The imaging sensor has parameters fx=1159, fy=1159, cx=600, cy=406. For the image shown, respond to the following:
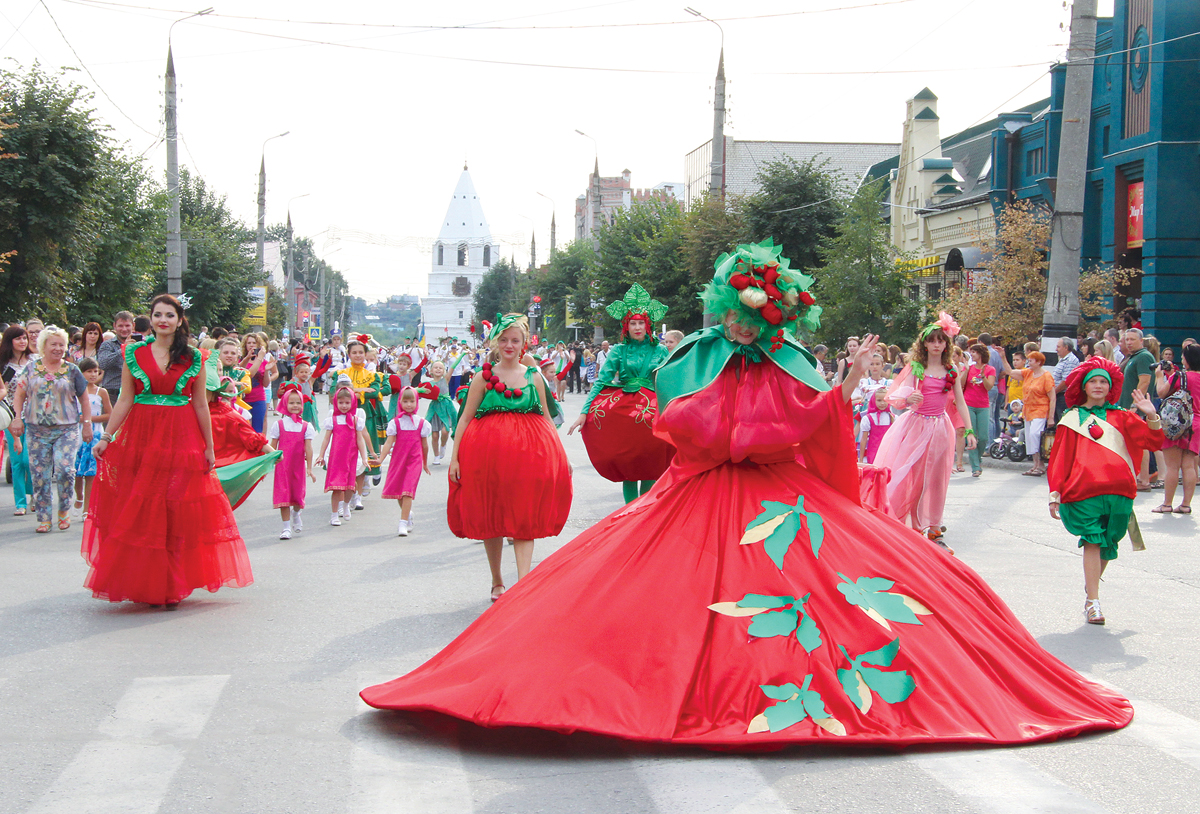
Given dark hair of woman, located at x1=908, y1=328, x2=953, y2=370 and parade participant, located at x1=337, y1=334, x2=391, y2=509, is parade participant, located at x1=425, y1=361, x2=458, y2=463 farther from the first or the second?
dark hair of woman, located at x1=908, y1=328, x2=953, y2=370

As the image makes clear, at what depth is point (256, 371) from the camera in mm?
14969

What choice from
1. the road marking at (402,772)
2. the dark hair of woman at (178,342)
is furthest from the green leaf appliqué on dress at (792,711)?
the dark hair of woman at (178,342)

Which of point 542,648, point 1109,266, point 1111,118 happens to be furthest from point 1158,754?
point 1111,118

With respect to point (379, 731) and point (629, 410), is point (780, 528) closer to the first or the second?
point (379, 731)

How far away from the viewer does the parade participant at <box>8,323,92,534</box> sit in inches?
438

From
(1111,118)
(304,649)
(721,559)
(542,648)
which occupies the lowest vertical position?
(304,649)

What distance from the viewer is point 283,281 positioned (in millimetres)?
103062

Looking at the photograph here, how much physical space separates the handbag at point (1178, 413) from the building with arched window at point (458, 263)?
479 ft

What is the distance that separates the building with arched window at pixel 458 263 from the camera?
15700 centimetres

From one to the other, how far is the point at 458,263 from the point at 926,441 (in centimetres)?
15430

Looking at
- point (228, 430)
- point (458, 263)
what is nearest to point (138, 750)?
point (228, 430)

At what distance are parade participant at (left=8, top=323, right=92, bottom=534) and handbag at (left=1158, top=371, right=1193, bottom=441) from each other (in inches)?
438

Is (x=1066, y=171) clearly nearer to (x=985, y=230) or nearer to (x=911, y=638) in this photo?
(x=911, y=638)

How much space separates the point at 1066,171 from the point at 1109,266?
12.4m
